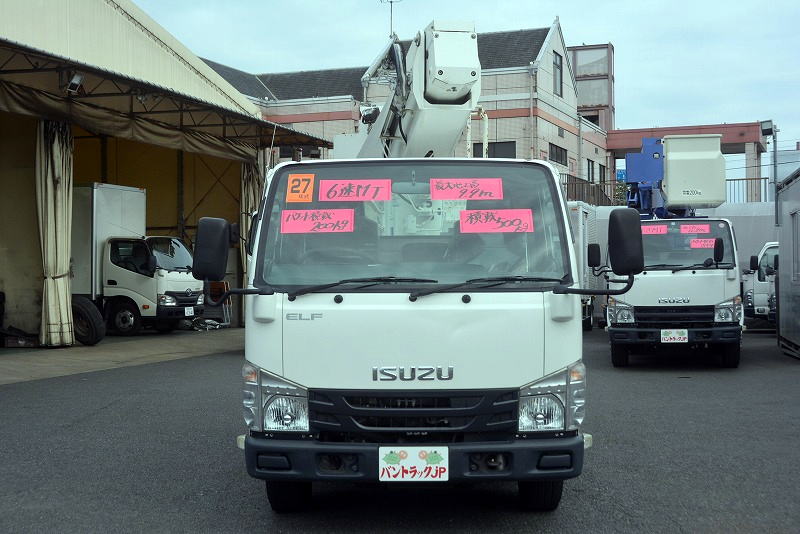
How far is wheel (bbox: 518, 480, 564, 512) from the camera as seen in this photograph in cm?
529

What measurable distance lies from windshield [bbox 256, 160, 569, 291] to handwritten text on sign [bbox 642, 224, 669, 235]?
8.45 m

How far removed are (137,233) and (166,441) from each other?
13.7 m

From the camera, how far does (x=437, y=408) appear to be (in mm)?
4703

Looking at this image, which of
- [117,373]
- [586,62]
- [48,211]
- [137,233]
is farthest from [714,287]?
[586,62]

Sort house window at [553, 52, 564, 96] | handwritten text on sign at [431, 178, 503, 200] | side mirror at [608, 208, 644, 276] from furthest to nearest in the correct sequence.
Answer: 1. house window at [553, 52, 564, 96]
2. handwritten text on sign at [431, 178, 503, 200]
3. side mirror at [608, 208, 644, 276]

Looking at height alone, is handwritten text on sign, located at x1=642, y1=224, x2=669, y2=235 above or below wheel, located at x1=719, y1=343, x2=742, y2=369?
above

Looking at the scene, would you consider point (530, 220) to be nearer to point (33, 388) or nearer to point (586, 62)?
point (33, 388)

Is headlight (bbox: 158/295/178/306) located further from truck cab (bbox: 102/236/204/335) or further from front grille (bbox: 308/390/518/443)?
front grille (bbox: 308/390/518/443)

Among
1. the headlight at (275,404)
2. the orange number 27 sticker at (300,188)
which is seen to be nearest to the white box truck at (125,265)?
the orange number 27 sticker at (300,188)

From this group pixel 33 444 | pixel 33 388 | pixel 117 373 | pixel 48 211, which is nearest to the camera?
pixel 33 444

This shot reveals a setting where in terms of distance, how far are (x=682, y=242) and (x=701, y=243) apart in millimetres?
256

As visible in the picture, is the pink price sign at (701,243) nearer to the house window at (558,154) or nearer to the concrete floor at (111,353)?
the concrete floor at (111,353)

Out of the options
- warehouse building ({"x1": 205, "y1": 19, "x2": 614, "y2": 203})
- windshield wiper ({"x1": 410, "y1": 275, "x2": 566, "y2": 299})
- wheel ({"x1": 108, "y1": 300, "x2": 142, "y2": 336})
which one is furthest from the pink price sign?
warehouse building ({"x1": 205, "y1": 19, "x2": 614, "y2": 203})

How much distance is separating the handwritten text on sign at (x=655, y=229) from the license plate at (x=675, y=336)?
4.93 ft
